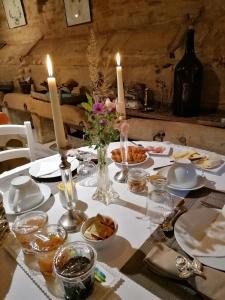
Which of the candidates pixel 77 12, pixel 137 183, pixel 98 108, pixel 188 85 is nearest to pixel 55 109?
pixel 98 108

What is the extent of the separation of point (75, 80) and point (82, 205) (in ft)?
8.18

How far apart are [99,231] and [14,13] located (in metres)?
4.24

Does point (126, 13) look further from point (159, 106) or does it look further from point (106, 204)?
point (106, 204)

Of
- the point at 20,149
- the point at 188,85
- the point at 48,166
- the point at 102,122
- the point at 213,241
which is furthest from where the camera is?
the point at 188,85

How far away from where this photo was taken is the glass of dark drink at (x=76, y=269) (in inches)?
20.6

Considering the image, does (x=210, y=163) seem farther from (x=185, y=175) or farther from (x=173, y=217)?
(x=173, y=217)

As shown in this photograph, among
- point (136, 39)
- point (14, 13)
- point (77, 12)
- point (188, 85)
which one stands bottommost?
point (188, 85)

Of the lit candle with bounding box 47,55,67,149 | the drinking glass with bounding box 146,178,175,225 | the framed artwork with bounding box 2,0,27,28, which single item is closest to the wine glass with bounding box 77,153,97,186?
the drinking glass with bounding box 146,178,175,225

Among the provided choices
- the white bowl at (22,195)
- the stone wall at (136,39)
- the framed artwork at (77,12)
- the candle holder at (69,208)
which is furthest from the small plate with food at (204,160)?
the framed artwork at (77,12)

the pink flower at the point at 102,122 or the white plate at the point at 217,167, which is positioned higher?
the pink flower at the point at 102,122

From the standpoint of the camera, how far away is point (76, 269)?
55cm

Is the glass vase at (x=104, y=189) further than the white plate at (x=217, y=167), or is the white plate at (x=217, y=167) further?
the white plate at (x=217, y=167)

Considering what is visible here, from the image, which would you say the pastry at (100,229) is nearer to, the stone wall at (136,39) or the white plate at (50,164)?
the white plate at (50,164)

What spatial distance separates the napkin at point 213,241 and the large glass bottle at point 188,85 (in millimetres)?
1321
